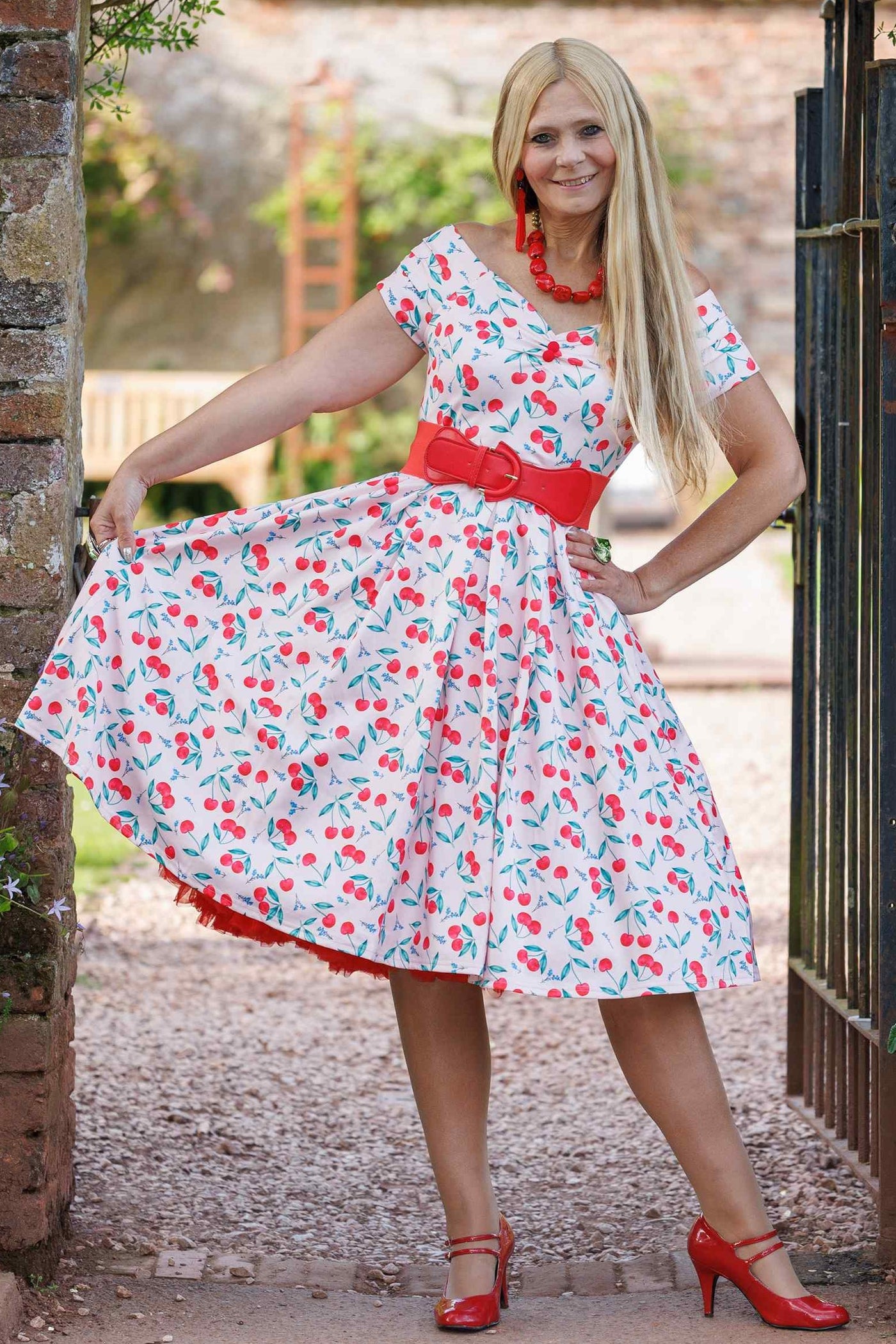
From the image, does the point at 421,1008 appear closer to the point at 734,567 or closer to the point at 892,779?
the point at 892,779

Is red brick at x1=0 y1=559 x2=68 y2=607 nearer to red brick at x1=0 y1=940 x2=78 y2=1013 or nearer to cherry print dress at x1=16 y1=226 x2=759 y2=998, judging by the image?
cherry print dress at x1=16 y1=226 x2=759 y2=998

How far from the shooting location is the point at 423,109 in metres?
11.1

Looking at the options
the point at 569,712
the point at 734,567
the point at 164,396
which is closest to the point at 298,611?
the point at 569,712

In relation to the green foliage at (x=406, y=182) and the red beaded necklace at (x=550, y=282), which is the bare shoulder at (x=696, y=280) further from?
the green foliage at (x=406, y=182)

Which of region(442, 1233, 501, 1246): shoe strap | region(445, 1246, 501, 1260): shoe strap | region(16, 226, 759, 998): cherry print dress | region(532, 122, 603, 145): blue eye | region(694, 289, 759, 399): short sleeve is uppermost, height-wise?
region(532, 122, 603, 145): blue eye

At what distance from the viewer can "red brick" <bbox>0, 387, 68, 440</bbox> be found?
90.1 inches

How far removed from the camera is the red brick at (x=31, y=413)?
7.51 feet

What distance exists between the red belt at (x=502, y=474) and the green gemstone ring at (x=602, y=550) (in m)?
0.03

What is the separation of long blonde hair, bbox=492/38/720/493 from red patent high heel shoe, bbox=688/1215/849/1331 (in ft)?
3.42

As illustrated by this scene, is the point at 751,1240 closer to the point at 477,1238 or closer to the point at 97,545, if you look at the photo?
the point at 477,1238

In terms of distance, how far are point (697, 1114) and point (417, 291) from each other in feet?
4.05

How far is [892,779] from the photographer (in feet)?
7.80

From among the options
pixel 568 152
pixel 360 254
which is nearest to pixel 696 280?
pixel 568 152

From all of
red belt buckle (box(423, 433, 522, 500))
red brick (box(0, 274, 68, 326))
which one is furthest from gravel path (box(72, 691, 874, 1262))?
red brick (box(0, 274, 68, 326))
